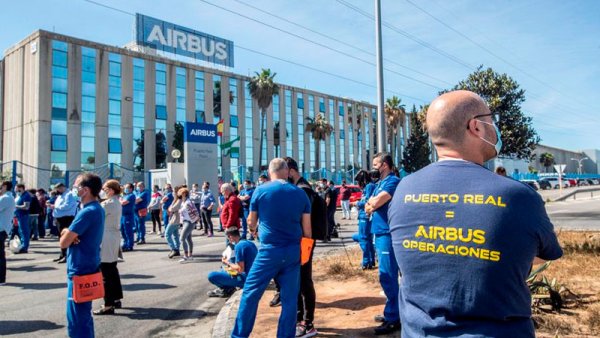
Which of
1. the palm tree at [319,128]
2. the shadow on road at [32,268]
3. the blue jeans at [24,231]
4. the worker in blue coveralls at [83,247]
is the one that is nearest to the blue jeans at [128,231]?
the shadow on road at [32,268]

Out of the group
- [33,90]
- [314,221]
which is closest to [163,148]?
[33,90]

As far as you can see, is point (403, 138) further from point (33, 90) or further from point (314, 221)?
point (314, 221)

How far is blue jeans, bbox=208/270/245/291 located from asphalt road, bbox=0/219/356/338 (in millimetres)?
278

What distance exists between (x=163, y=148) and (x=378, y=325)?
3893cm

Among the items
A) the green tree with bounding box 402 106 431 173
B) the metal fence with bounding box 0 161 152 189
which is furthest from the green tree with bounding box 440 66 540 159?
the green tree with bounding box 402 106 431 173

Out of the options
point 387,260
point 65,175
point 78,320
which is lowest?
point 78,320

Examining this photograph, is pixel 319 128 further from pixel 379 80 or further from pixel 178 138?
pixel 379 80

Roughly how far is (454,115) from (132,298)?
21.1 feet

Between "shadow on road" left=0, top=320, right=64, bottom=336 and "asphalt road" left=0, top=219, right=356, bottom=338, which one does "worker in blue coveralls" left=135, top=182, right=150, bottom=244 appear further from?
"shadow on road" left=0, top=320, right=64, bottom=336

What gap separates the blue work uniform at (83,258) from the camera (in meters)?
3.98

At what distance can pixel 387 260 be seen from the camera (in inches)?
187

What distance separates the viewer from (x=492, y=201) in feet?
5.12

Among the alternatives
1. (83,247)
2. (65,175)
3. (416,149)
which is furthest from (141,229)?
(416,149)

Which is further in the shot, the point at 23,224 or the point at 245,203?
the point at 245,203
